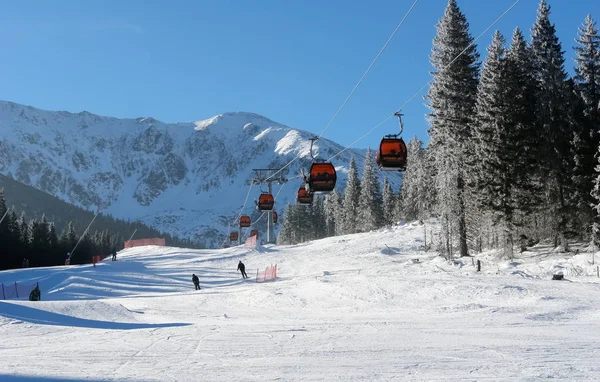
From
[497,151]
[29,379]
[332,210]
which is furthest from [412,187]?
[29,379]

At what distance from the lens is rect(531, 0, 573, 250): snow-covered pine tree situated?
33.8 meters

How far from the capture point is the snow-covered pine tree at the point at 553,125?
3384 centimetres

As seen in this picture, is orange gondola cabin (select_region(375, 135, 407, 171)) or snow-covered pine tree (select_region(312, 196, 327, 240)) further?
snow-covered pine tree (select_region(312, 196, 327, 240))

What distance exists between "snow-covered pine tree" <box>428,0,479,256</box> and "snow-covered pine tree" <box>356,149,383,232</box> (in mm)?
46648

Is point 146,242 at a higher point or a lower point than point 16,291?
higher

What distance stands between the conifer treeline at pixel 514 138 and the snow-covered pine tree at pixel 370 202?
1782 inches

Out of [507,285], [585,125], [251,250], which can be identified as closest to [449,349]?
[507,285]

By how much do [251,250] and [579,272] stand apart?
33.7 meters

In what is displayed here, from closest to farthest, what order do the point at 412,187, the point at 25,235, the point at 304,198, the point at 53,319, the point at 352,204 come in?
the point at 53,319, the point at 304,198, the point at 25,235, the point at 412,187, the point at 352,204

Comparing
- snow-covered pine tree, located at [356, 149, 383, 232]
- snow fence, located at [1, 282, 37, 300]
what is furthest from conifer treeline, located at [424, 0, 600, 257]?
snow-covered pine tree, located at [356, 149, 383, 232]

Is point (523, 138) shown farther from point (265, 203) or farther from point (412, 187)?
point (412, 187)

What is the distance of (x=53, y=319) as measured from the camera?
16375mm

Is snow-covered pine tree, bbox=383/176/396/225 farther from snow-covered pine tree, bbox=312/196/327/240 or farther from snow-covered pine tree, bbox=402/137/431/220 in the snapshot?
snow-covered pine tree, bbox=312/196/327/240

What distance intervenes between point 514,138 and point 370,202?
168ft
